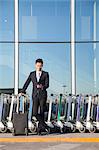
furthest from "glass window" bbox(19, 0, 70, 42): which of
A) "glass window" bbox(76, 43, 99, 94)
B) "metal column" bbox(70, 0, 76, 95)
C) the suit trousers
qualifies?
the suit trousers

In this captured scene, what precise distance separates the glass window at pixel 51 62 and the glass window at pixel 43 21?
29 centimetres

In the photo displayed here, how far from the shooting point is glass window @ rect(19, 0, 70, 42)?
48.6ft

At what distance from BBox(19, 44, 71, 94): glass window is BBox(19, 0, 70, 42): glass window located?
11.4 inches

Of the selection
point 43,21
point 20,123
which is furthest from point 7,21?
point 20,123

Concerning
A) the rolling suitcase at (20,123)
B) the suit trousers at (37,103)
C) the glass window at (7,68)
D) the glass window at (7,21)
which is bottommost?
the rolling suitcase at (20,123)

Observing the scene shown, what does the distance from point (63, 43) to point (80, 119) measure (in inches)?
138

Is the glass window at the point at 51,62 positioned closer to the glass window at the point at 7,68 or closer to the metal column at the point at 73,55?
the metal column at the point at 73,55

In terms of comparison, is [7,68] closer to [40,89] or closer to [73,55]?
[73,55]

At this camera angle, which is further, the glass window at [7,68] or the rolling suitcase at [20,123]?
the glass window at [7,68]

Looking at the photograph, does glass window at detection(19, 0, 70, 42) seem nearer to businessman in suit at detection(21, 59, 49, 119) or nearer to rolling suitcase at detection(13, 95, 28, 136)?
businessman in suit at detection(21, 59, 49, 119)

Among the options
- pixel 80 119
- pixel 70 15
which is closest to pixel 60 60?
pixel 70 15

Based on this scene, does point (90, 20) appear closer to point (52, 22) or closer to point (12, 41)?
point (52, 22)

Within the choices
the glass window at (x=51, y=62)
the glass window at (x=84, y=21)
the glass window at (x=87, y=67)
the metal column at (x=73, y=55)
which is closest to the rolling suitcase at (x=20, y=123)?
the glass window at (x=51, y=62)

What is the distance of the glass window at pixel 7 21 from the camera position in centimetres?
1474
